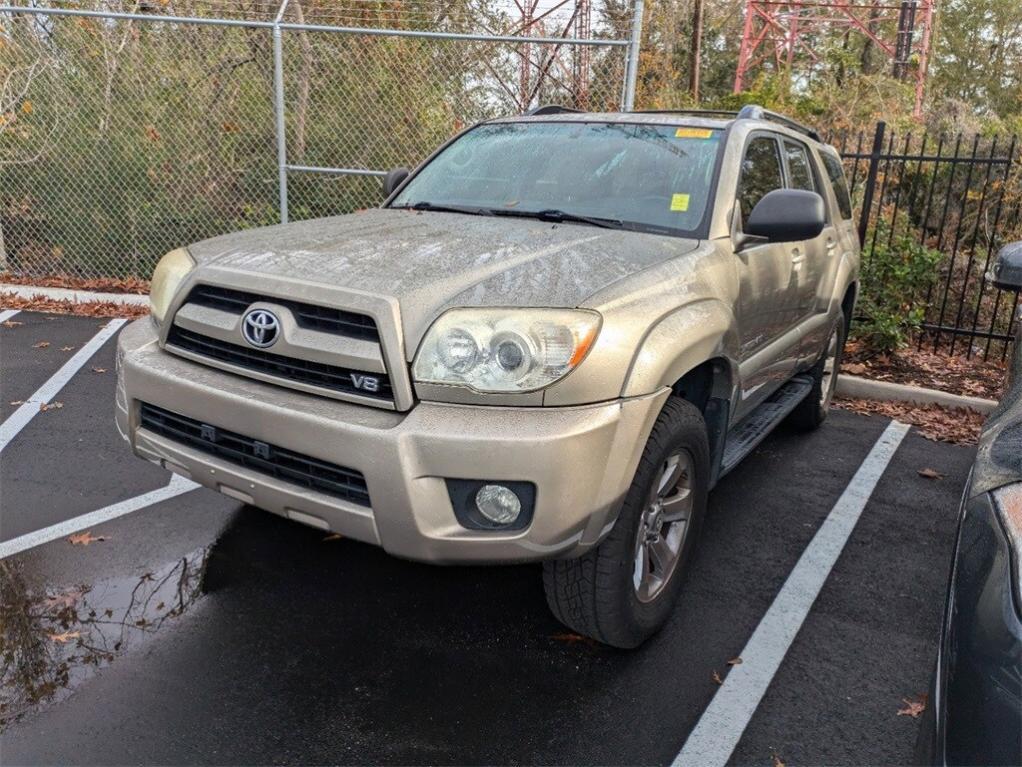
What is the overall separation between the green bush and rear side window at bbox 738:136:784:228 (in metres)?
3.12

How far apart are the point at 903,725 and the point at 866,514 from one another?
1.76 metres

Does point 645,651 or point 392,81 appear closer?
point 645,651

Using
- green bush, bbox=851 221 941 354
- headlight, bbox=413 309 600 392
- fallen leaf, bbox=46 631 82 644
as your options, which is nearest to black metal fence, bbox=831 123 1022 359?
green bush, bbox=851 221 941 354

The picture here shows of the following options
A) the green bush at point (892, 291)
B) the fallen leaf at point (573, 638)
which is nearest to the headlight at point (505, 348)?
the fallen leaf at point (573, 638)

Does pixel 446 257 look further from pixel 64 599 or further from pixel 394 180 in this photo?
pixel 64 599

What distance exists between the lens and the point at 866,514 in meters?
4.28

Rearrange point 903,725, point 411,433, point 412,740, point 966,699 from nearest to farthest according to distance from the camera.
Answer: point 966,699 < point 411,433 < point 412,740 < point 903,725

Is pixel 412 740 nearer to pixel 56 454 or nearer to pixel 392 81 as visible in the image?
pixel 56 454

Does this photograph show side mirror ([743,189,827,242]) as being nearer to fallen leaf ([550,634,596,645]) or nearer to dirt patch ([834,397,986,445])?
fallen leaf ([550,634,596,645])

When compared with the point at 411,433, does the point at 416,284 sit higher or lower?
higher

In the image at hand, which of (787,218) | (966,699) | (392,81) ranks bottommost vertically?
(966,699)

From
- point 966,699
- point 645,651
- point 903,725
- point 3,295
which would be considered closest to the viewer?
point 966,699

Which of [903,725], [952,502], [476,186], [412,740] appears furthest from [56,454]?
[952,502]

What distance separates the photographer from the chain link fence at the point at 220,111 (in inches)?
307
